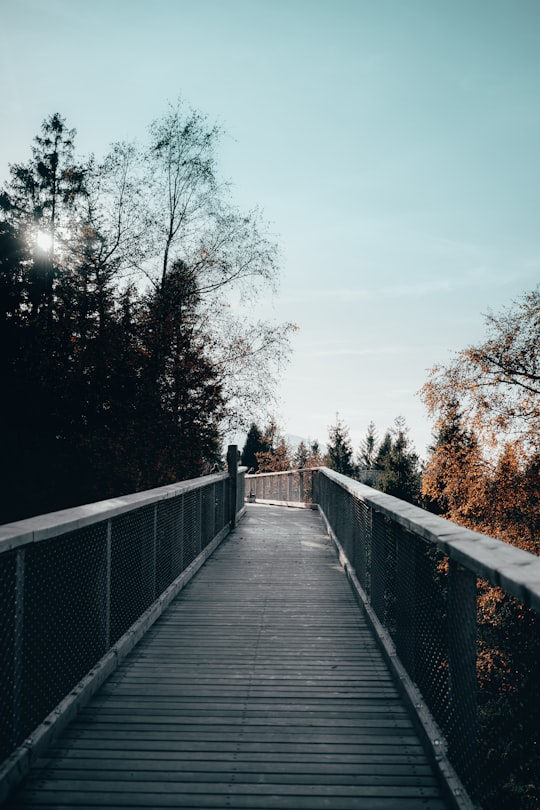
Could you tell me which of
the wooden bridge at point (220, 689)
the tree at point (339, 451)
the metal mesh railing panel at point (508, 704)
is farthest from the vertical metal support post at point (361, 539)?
the tree at point (339, 451)

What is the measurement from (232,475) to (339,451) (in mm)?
56794

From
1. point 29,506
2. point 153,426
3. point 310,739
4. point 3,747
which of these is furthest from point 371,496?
point 29,506

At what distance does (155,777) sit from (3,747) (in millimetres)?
716

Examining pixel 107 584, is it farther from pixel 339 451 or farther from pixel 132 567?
pixel 339 451

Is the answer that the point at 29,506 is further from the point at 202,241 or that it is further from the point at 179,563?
the point at 179,563

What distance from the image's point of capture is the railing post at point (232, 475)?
12.6m

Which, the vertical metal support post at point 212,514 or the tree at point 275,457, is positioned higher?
the tree at point 275,457

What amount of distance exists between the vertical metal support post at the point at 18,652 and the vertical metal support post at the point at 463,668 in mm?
2006

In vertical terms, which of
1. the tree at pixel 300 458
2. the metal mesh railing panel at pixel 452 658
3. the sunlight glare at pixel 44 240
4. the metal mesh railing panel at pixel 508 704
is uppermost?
the sunlight glare at pixel 44 240

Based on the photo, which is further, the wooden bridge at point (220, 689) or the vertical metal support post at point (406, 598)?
the vertical metal support post at point (406, 598)

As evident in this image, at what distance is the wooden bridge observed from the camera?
2.94m

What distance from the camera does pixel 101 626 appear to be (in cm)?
446

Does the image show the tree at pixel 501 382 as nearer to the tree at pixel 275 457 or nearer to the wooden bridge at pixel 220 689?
the wooden bridge at pixel 220 689

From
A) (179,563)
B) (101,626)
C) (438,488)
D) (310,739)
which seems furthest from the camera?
Answer: (438,488)
